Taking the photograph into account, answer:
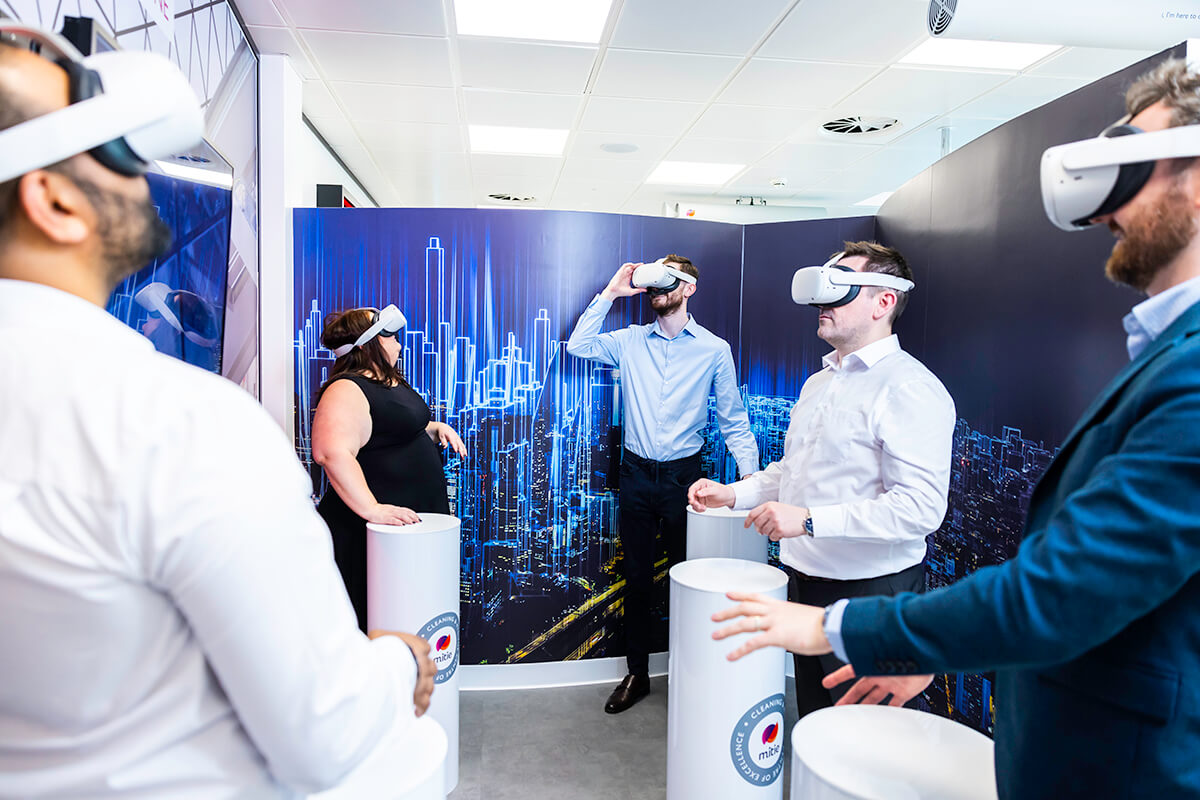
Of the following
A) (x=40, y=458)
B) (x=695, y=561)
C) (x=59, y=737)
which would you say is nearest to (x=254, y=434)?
(x=40, y=458)

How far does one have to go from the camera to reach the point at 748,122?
4652 millimetres

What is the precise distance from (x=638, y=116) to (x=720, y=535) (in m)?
3.01

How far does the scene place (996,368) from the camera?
240 cm

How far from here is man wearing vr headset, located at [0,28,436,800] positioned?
602mm

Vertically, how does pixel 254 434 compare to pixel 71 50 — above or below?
below

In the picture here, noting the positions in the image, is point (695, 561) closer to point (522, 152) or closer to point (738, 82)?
point (738, 82)

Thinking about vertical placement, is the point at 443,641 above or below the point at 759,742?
above

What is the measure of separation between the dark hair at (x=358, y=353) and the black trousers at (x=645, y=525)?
1.13 metres

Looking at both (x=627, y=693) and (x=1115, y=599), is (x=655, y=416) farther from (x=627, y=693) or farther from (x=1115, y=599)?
(x=1115, y=599)

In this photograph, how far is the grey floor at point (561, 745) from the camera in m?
2.51

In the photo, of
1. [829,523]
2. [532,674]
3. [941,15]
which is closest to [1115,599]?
[829,523]

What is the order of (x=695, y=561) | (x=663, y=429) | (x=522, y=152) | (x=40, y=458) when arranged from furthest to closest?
(x=522, y=152), (x=663, y=429), (x=695, y=561), (x=40, y=458)

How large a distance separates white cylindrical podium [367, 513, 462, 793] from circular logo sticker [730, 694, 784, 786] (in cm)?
101

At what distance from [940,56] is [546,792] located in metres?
3.86
